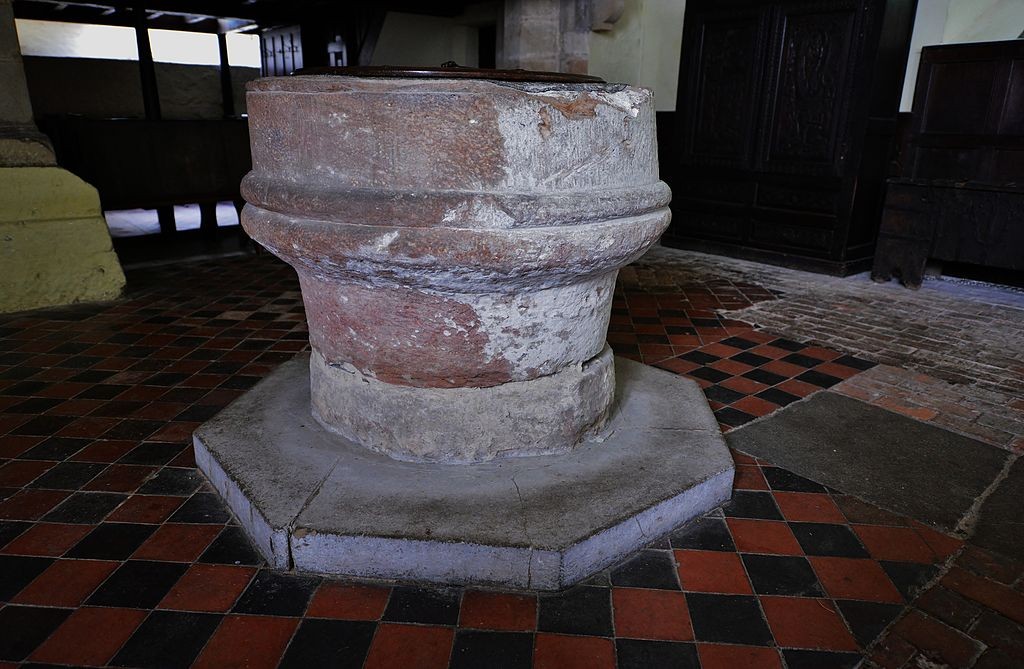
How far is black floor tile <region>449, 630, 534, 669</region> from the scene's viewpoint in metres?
1.50

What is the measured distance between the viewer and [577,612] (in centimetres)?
167

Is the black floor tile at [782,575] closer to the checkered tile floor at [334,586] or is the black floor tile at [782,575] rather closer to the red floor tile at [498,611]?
the checkered tile floor at [334,586]

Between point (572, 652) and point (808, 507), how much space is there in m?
1.01

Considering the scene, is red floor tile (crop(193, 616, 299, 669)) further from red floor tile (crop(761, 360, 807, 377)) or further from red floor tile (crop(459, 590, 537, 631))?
red floor tile (crop(761, 360, 807, 377))

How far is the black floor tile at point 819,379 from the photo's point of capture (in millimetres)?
3152

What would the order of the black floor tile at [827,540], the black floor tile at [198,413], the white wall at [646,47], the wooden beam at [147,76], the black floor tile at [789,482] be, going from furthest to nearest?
the white wall at [646,47] < the wooden beam at [147,76] < the black floor tile at [198,413] < the black floor tile at [789,482] < the black floor tile at [827,540]

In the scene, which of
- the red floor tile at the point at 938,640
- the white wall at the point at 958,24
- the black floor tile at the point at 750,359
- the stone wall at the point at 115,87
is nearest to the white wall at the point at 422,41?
the stone wall at the point at 115,87

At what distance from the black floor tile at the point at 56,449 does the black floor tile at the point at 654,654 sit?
6.46 ft

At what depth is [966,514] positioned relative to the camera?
2.11 m

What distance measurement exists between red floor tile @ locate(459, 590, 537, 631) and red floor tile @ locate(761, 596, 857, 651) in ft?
1.93

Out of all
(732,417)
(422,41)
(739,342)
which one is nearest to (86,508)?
(732,417)

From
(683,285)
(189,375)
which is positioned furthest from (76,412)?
(683,285)

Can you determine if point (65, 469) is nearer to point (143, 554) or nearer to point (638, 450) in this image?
point (143, 554)

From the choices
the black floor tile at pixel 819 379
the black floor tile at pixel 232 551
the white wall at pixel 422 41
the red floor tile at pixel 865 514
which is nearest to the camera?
the black floor tile at pixel 232 551
